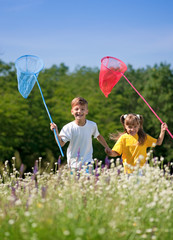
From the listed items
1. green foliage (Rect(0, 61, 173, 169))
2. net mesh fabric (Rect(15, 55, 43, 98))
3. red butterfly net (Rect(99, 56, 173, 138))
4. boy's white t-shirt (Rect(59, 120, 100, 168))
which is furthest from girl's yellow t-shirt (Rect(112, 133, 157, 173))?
green foliage (Rect(0, 61, 173, 169))

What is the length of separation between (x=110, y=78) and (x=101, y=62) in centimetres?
34

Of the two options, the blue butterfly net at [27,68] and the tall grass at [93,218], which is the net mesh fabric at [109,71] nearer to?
the blue butterfly net at [27,68]

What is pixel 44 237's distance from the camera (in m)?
2.97

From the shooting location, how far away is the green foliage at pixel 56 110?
24.8 metres

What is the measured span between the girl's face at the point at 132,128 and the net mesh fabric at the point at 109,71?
832 mm

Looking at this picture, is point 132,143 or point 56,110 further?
point 56,110

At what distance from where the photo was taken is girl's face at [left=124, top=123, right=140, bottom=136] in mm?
5832

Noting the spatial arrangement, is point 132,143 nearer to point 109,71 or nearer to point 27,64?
point 109,71

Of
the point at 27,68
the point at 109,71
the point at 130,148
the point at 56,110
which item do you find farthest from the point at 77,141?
the point at 56,110

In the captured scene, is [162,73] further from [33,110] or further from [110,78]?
[110,78]

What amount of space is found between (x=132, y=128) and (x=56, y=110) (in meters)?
22.4

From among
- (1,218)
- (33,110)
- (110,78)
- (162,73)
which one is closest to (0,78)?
(33,110)

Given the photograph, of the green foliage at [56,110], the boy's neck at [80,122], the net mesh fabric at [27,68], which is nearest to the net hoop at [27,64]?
the net mesh fabric at [27,68]

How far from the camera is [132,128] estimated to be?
230 inches
